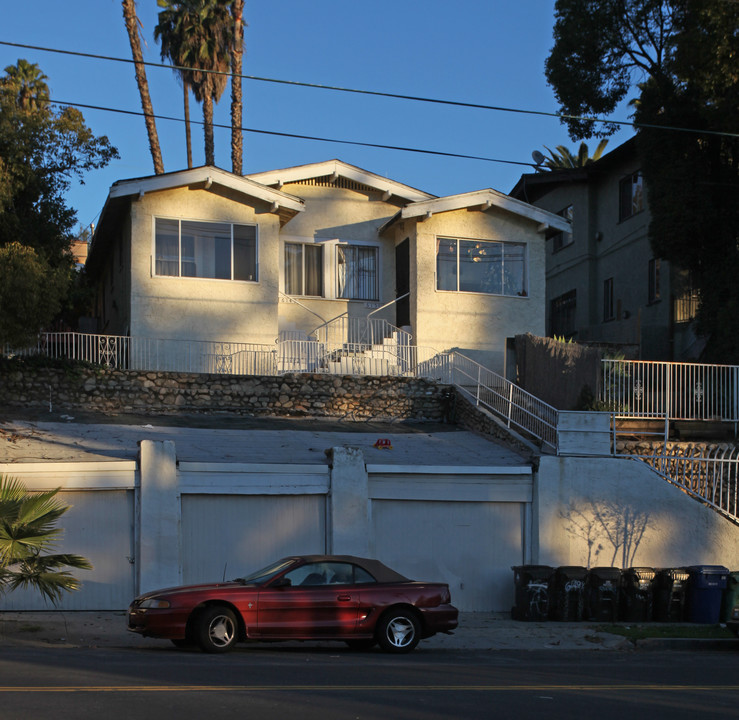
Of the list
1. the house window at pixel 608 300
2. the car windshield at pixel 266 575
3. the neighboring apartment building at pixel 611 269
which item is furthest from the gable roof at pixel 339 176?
the car windshield at pixel 266 575

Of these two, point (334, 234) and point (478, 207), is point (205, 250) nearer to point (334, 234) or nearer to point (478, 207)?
point (334, 234)

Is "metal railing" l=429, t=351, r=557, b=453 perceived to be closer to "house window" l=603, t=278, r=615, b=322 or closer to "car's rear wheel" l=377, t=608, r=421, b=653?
"car's rear wheel" l=377, t=608, r=421, b=653

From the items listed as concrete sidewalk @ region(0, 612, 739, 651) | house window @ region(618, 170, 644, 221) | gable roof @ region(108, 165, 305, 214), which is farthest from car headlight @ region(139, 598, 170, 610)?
house window @ region(618, 170, 644, 221)

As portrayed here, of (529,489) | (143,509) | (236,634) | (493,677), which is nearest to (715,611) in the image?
(529,489)

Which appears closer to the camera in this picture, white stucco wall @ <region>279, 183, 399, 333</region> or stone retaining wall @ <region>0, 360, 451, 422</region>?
stone retaining wall @ <region>0, 360, 451, 422</region>

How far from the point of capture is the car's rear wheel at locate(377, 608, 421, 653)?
11945mm

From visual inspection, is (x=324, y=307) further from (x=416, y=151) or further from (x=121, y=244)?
(x=416, y=151)

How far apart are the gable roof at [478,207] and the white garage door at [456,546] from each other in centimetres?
1066

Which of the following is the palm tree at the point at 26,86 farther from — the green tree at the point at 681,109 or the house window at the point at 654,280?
the house window at the point at 654,280

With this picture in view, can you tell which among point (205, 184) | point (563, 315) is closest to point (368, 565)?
point (205, 184)

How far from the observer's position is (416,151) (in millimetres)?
18844

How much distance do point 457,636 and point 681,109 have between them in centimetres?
1807

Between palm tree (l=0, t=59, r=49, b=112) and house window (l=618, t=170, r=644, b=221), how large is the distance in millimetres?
17661

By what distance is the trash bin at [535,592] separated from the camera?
15.5 metres
